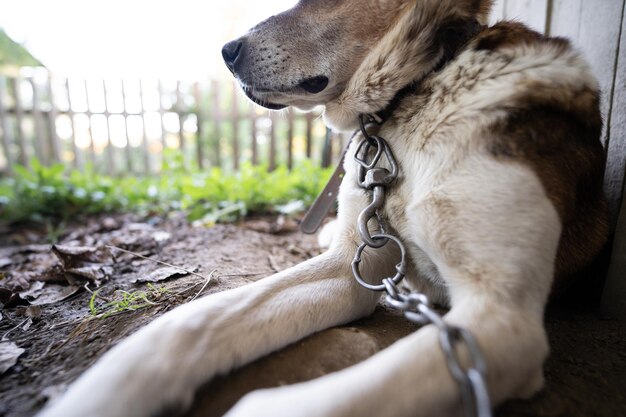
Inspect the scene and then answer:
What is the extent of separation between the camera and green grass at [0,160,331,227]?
12.6 feet

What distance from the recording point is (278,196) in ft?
13.1

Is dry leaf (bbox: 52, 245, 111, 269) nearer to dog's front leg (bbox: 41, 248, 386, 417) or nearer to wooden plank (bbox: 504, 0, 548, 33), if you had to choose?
dog's front leg (bbox: 41, 248, 386, 417)

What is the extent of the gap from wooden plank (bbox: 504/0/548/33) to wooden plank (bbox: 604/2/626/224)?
2.31 feet

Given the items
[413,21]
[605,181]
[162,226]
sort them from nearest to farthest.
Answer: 1. [413,21]
2. [605,181]
3. [162,226]

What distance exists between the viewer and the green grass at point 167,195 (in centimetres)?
384

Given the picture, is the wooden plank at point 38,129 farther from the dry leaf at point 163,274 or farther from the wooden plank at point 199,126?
the dry leaf at point 163,274

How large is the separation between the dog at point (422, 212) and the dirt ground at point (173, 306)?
0.08 meters

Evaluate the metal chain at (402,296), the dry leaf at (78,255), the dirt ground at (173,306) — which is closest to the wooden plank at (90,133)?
the dirt ground at (173,306)

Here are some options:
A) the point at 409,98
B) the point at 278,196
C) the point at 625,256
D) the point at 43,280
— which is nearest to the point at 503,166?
the point at 409,98

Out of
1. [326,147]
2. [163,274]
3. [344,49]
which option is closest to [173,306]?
[163,274]

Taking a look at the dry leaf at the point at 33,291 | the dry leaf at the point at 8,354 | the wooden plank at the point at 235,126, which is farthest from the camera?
the wooden plank at the point at 235,126

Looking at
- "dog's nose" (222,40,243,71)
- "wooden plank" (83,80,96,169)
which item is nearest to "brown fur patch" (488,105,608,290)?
"dog's nose" (222,40,243,71)

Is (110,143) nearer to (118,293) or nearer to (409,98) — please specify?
(118,293)

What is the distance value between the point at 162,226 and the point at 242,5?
1092 centimetres
